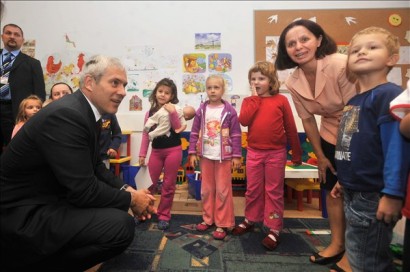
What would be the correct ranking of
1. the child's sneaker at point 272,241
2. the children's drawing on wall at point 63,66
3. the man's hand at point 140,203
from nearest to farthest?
the man's hand at point 140,203 < the child's sneaker at point 272,241 < the children's drawing on wall at point 63,66

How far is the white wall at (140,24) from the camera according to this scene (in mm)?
3061

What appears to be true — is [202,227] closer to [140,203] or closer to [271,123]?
[140,203]

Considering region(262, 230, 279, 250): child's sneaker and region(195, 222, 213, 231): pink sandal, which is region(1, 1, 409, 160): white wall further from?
region(262, 230, 279, 250): child's sneaker

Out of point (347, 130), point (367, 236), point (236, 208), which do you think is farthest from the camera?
point (236, 208)

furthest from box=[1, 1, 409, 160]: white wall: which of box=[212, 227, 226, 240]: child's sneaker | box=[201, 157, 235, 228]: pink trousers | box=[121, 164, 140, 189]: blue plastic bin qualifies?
box=[212, 227, 226, 240]: child's sneaker

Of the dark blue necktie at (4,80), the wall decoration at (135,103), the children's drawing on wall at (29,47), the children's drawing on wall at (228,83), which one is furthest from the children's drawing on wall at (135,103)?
the children's drawing on wall at (29,47)

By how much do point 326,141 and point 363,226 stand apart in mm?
614

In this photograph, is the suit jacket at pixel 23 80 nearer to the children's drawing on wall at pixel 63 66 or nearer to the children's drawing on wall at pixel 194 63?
the children's drawing on wall at pixel 63 66

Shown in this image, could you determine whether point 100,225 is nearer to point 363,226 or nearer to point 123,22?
point 363,226

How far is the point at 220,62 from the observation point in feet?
10.1

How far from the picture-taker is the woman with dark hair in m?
1.34

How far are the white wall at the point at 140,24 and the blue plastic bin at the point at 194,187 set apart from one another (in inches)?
35.5

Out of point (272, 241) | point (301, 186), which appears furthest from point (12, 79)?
point (301, 186)

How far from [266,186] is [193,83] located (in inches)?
69.1
